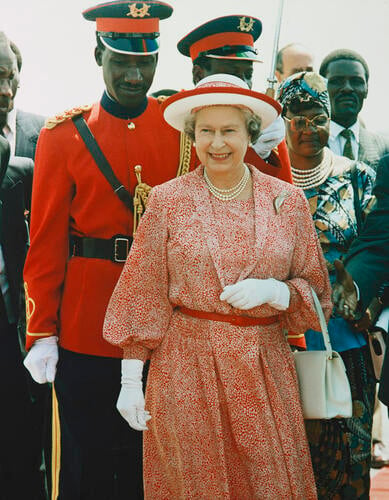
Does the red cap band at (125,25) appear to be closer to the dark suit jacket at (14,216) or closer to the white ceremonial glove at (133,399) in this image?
the dark suit jacket at (14,216)

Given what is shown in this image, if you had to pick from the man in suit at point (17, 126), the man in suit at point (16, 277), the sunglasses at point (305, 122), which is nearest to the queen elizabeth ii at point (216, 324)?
the sunglasses at point (305, 122)

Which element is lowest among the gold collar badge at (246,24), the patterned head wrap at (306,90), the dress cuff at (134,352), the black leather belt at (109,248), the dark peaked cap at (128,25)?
the dress cuff at (134,352)

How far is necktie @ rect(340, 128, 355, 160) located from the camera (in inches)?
221

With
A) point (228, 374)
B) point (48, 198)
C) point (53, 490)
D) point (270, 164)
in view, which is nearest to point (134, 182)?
point (48, 198)

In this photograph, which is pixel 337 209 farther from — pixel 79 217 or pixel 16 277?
pixel 16 277

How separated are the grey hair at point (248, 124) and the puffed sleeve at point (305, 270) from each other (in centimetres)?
28

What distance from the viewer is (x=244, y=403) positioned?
11.3 feet

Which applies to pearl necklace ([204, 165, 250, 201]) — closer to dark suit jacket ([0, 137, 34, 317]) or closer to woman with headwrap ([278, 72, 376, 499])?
woman with headwrap ([278, 72, 376, 499])

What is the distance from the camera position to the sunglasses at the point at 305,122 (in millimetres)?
4527

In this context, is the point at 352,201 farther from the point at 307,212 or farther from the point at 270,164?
the point at 307,212

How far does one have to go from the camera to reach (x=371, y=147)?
229 inches

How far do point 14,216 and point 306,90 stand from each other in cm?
149

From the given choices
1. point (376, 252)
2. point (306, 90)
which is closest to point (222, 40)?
point (306, 90)

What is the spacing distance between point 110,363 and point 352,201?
1377 millimetres
